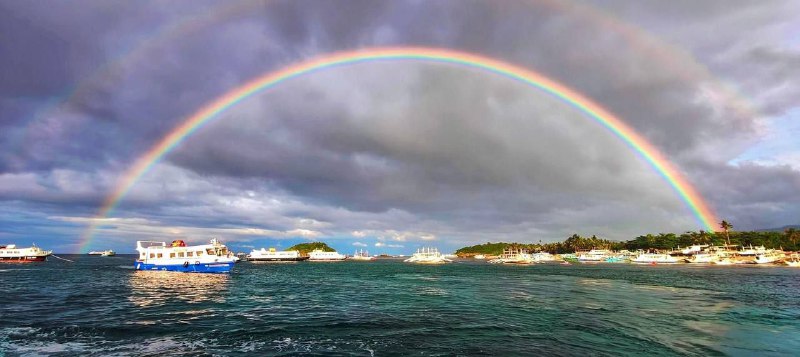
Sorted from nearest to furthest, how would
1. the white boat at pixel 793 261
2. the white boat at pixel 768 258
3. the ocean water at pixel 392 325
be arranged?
the ocean water at pixel 392 325 < the white boat at pixel 793 261 < the white boat at pixel 768 258

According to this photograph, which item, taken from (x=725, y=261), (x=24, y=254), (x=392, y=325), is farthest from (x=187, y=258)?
(x=725, y=261)

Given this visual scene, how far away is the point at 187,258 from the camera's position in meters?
101

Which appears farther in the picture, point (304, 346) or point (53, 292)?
point (53, 292)

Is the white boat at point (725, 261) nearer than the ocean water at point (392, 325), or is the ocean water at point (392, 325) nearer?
the ocean water at point (392, 325)

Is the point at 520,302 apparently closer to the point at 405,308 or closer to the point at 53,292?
the point at 405,308

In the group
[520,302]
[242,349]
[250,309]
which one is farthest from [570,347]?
[250,309]

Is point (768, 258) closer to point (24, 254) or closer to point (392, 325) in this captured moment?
point (392, 325)

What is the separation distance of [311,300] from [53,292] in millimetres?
37898

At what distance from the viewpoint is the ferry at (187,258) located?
3939 inches

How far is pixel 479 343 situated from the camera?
27.2m

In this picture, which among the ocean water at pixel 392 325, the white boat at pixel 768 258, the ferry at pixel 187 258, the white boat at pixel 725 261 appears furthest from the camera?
the white boat at pixel 725 261

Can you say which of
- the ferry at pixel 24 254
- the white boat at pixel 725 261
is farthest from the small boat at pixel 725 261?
the ferry at pixel 24 254

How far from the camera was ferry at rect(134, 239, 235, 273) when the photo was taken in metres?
100

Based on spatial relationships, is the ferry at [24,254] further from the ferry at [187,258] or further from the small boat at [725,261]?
the small boat at [725,261]
